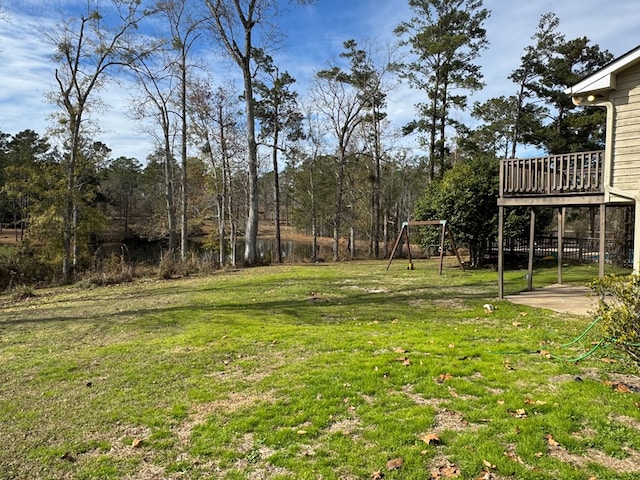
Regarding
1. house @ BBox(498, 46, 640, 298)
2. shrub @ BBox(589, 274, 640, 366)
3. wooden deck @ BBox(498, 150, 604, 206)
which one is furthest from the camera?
wooden deck @ BBox(498, 150, 604, 206)

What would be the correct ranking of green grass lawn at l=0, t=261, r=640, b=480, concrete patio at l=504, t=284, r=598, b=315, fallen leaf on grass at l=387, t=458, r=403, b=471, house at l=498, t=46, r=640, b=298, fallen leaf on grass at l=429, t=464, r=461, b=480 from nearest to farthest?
fallen leaf on grass at l=429, t=464, r=461, b=480 → fallen leaf on grass at l=387, t=458, r=403, b=471 → green grass lawn at l=0, t=261, r=640, b=480 → house at l=498, t=46, r=640, b=298 → concrete patio at l=504, t=284, r=598, b=315

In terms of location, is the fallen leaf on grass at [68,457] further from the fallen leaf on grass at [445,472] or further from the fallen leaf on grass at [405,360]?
the fallen leaf on grass at [405,360]

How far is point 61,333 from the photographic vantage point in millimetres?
7230

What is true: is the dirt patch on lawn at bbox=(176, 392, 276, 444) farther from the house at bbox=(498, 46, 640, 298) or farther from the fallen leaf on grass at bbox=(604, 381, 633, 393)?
the house at bbox=(498, 46, 640, 298)

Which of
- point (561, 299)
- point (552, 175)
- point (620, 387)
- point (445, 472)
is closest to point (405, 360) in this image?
point (620, 387)

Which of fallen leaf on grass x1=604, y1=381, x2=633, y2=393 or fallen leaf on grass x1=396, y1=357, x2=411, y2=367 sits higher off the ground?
fallen leaf on grass x1=604, y1=381, x2=633, y2=393

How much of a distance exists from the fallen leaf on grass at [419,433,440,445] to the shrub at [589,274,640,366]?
215 centimetres

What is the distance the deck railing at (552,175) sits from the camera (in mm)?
8664

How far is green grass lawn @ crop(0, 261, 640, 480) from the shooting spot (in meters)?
2.98

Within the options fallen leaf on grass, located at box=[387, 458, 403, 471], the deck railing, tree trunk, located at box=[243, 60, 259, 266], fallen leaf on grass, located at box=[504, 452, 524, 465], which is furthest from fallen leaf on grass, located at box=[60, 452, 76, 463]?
tree trunk, located at box=[243, 60, 259, 266]

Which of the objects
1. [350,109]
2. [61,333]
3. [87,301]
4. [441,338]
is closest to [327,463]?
[441,338]

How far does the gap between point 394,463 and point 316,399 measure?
128cm

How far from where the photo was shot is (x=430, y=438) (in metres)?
3.19

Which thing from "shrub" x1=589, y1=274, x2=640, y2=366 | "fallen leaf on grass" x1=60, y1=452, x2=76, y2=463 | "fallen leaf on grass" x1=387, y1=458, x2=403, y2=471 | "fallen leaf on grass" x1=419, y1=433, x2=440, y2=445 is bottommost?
"fallen leaf on grass" x1=60, y1=452, x2=76, y2=463
